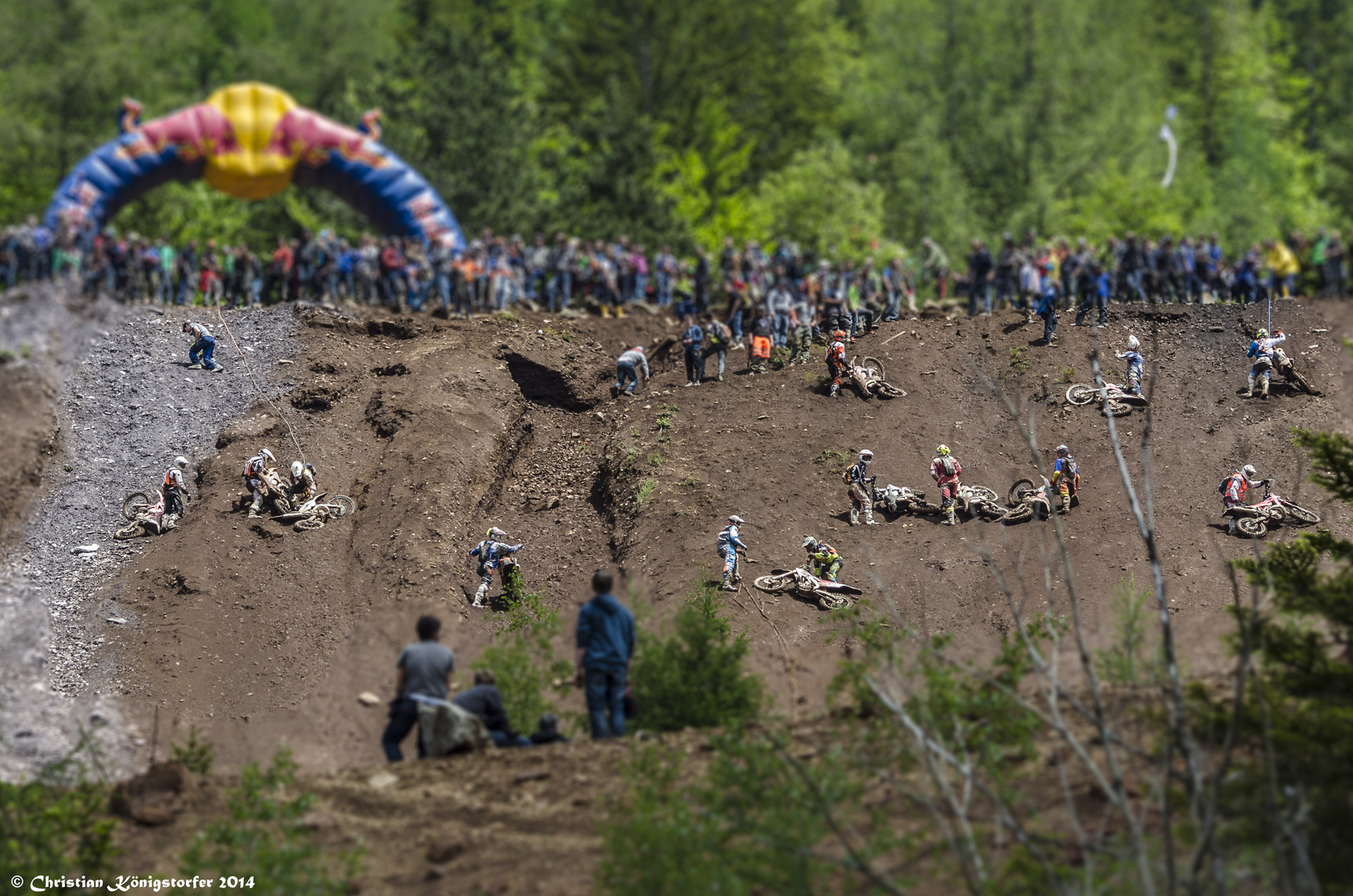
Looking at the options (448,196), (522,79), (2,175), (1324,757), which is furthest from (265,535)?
(522,79)

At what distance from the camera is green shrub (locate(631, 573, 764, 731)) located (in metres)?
13.0

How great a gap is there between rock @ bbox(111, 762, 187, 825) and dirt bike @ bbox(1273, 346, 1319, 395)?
2288cm

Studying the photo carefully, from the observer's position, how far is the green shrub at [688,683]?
1303 cm

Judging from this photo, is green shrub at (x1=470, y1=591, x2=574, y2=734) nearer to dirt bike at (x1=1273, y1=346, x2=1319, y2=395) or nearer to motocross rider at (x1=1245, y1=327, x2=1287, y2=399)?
motocross rider at (x1=1245, y1=327, x2=1287, y2=399)

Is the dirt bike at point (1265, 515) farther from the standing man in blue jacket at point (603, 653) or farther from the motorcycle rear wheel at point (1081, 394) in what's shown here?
the standing man in blue jacket at point (603, 653)

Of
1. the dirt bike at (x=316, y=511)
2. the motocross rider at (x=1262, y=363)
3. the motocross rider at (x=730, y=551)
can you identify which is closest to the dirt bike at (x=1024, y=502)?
the motocross rider at (x=730, y=551)

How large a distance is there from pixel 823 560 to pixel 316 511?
904 cm

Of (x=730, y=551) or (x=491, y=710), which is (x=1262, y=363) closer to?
(x=730, y=551)

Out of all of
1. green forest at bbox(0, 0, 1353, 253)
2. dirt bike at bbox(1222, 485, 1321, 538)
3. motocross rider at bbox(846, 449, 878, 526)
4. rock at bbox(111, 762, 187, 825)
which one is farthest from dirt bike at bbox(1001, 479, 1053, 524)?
green forest at bbox(0, 0, 1353, 253)

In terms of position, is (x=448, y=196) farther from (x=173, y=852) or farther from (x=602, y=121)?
(x=173, y=852)

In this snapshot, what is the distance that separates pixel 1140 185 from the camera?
52.4 m

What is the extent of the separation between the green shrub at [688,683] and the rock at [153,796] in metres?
4.07

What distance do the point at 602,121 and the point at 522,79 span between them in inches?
565

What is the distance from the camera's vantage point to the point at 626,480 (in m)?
25.6
